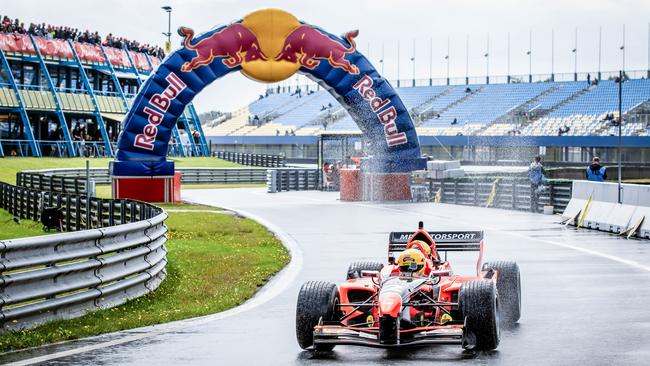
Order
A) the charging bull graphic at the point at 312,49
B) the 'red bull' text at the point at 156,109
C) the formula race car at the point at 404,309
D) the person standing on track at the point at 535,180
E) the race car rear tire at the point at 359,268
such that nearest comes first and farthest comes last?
1. the formula race car at the point at 404,309
2. the race car rear tire at the point at 359,268
3. the person standing on track at the point at 535,180
4. the 'red bull' text at the point at 156,109
5. the charging bull graphic at the point at 312,49

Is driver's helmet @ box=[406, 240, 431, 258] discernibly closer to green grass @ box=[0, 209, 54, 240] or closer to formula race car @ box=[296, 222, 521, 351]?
formula race car @ box=[296, 222, 521, 351]

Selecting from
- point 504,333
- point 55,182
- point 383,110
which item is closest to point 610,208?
point 383,110

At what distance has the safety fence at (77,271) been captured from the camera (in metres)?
10.9

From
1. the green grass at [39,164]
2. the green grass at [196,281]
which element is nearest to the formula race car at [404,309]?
the green grass at [196,281]

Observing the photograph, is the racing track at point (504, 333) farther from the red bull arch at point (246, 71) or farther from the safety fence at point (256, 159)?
Answer: the safety fence at point (256, 159)

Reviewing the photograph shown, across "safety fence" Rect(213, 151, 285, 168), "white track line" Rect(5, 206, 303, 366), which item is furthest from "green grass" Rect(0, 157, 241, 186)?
"white track line" Rect(5, 206, 303, 366)

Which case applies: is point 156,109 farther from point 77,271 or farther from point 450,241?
point 77,271

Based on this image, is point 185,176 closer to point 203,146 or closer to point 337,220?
point 203,146

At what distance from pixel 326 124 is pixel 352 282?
272 feet

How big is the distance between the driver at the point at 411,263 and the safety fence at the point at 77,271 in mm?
3430

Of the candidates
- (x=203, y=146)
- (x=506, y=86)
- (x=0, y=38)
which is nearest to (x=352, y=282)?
(x=0, y=38)

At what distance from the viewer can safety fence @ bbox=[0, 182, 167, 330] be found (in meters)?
10.9

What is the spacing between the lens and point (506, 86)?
89.5m

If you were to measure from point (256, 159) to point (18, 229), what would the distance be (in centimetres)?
4780
